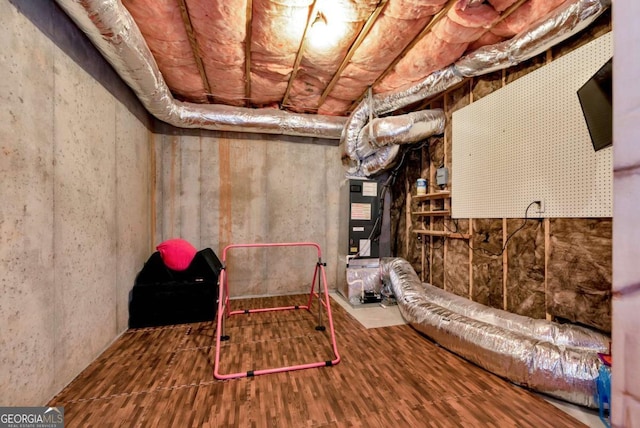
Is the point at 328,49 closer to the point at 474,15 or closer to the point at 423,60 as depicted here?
the point at 423,60

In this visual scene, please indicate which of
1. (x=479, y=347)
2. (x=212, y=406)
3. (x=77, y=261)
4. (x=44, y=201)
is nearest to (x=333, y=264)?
(x=479, y=347)

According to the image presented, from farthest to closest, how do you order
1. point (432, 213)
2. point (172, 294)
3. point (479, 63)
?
point (432, 213) → point (172, 294) → point (479, 63)

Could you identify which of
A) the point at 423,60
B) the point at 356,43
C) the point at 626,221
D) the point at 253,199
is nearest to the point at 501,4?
the point at 423,60

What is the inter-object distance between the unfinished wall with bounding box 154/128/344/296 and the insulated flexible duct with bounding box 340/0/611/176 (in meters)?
0.73

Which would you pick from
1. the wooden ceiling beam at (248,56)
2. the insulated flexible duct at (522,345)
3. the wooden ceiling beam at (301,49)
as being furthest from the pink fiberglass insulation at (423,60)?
the insulated flexible duct at (522,345)

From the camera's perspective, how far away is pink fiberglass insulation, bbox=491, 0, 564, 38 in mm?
1854

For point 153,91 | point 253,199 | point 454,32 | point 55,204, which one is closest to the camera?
point 55,204

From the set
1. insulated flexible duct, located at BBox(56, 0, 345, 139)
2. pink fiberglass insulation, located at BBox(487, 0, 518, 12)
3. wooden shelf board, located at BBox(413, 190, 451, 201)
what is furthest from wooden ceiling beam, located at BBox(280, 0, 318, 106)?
wooden shelf board, located at BBox(413, 190, 451, 201)

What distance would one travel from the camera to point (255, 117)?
3.49 m

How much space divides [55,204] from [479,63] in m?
3.56

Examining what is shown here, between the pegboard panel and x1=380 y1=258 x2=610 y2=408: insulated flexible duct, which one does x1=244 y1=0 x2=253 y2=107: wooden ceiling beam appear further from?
x1=380 y1=258 x2=610 y2=408: insulated flexible duct

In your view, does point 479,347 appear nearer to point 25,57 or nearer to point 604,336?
point 604,336

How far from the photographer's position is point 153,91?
2.57 metres

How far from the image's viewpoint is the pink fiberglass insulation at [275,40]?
1.91 metres
